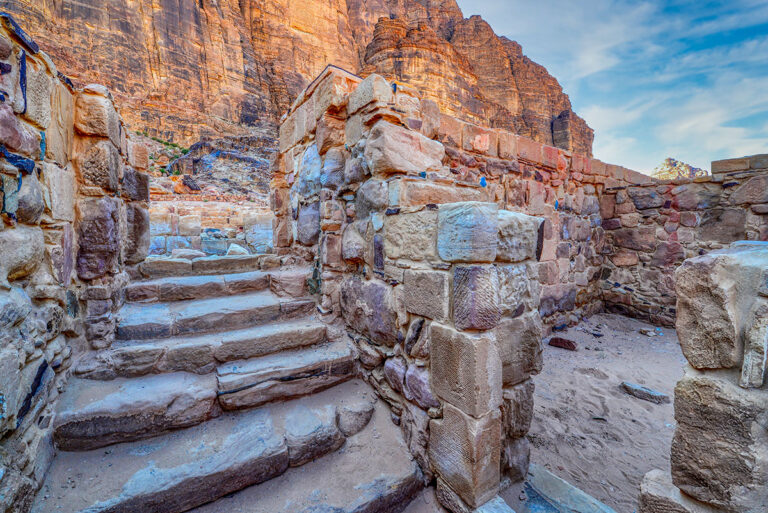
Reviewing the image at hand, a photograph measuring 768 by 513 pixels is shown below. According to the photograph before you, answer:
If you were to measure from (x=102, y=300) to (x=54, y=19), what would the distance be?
90.5 feet

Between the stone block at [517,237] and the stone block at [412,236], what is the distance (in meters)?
0.30

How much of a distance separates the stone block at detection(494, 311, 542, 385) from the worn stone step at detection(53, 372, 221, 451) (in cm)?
146

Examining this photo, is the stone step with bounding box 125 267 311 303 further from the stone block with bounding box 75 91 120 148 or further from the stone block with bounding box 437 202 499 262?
the stone block with bounding box 437 202 499 262

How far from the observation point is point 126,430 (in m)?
1.46

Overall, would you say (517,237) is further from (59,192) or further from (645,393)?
(645,393)

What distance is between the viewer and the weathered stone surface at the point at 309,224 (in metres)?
2.58

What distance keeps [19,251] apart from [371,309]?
154 cm

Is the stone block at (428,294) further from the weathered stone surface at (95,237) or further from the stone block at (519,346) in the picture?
the weathered stone surface at (95,237)

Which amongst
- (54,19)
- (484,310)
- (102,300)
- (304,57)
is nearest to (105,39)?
(54,19)

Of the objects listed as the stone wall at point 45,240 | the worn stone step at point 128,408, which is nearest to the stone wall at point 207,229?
the stone wall at point 45,240

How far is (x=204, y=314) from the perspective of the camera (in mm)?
2066

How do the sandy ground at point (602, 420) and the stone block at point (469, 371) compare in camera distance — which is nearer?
the stone block at point (469, 371)

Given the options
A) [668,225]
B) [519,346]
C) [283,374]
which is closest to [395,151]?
[519,346]

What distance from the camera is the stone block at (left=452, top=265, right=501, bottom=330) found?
1.33 metres
